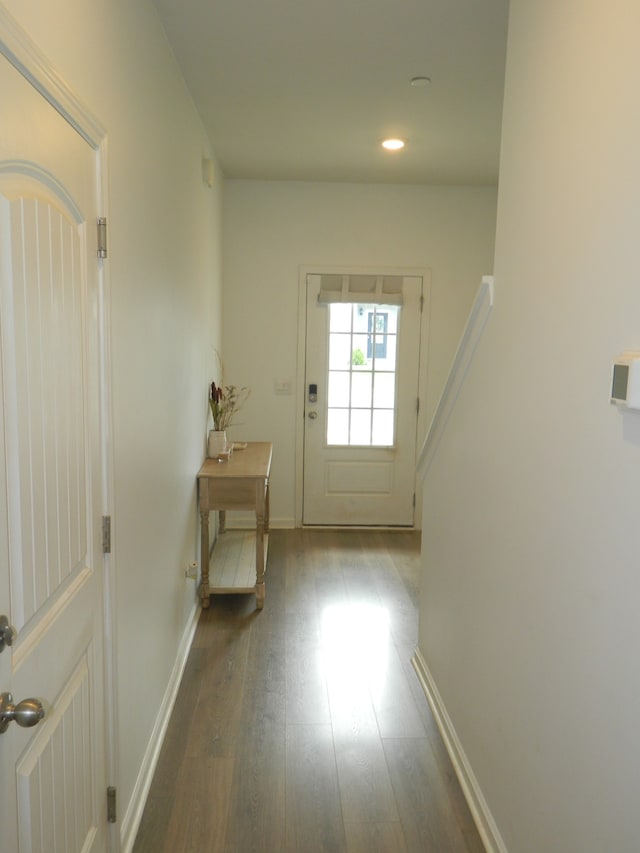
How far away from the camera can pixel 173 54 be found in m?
2.78

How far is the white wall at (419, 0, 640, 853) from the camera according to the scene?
4.13ft

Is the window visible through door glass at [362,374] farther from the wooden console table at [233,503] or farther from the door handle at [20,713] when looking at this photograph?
the door handle at [20,713]

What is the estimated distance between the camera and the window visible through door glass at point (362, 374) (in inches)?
208

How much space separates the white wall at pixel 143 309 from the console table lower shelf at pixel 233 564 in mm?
462

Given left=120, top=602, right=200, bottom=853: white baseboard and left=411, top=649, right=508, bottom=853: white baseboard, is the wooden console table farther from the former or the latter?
left=411, top=649, right=508, bottom=853: white baseboard

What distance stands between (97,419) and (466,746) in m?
1.67

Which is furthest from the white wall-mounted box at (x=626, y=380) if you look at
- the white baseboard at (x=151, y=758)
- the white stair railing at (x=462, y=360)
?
the white baseboard at (x=151, y=758)

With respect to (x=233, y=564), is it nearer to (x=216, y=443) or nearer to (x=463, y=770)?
(x=216, y=443)

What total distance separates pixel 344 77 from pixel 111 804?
9.67ft

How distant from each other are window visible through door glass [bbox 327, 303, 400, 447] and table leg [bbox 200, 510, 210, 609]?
1892 millimetres

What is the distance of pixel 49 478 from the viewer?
52.7 inches

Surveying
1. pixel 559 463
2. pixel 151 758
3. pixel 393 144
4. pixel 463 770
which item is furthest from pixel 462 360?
pixel 393 144

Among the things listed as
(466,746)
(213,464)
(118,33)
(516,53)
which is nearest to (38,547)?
(118,33)

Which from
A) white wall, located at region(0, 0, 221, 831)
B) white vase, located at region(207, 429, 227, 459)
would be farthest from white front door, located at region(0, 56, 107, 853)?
white vase, located at region(207, 429, 227, 459)
